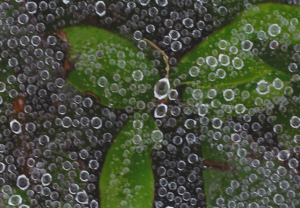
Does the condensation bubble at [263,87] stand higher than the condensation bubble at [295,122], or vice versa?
the condensation bubble at [263,87]

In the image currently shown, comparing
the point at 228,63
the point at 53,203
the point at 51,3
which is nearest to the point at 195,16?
the point at 228,63

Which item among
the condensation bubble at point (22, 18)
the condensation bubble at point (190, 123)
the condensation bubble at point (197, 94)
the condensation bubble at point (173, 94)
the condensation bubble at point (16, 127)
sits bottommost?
the condensation bubble at point (16, 127)

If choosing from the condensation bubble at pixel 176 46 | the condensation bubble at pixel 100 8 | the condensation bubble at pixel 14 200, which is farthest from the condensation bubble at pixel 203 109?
the condensation bubble at pixel 14 200

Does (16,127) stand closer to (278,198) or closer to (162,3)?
(162,3)

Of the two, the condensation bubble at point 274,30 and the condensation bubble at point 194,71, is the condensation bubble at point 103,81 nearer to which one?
the condensation bubble at point 194,71

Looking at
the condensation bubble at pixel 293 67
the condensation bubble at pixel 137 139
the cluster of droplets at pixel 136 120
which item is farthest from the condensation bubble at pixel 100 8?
the condensation bubble at pixel 293 67

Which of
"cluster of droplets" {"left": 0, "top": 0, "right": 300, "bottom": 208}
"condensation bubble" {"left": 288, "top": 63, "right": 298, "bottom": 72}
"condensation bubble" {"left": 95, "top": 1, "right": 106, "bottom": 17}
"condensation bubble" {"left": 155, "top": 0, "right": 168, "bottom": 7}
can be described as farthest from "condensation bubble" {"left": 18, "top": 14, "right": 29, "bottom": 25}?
"condensation bubble" {"left": 288, "top": 63, "right": 298, "bottom": 72}
